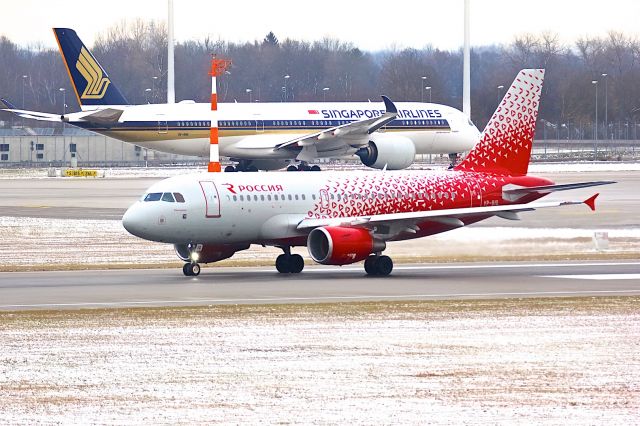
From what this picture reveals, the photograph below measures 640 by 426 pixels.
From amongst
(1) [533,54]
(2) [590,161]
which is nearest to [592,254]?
(2) [590,161]

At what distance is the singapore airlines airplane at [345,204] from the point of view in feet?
112

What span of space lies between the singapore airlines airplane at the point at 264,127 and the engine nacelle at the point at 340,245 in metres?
40.0

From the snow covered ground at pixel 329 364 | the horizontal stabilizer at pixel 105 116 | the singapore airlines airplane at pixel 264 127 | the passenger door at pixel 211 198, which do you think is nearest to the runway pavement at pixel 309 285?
the passenger door at pixel 211 198

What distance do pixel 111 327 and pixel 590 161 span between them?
316ft

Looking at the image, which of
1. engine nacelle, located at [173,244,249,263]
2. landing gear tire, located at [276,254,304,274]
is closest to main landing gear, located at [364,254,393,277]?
landing gear tire, located at [276,254,304,274]

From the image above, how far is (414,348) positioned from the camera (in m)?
21.4

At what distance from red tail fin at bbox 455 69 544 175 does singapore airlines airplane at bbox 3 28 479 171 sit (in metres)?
34.9

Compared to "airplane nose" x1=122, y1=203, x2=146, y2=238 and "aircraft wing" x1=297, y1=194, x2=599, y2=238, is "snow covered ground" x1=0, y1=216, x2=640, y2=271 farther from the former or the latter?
"airplane nose" x1=122, y1=203, x2=146, y2=238

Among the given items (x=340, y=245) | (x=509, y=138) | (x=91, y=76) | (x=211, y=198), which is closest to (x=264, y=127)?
(x=91, y=76)

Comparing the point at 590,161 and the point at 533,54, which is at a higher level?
the point at 533,54

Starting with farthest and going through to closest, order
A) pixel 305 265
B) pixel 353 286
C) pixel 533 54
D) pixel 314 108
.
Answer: pixel 533 54, pixel 314 108, pixel 305 265, pixel 353 286

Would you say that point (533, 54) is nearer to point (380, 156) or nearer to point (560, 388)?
point (380, 156)

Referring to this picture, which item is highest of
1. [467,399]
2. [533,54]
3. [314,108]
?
[533,54]

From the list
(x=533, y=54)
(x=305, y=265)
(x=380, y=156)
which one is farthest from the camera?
(x=533, y=54)
